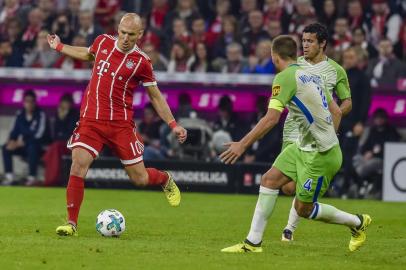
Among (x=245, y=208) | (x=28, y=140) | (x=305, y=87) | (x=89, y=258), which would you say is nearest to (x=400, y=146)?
(x=245, y=208)

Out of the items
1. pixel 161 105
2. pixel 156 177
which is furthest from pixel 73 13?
pixel 161 105

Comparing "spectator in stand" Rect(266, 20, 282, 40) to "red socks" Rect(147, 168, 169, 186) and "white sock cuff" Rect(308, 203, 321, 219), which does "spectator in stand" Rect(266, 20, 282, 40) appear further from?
"white sock cuff" Rect(308, 203, 321, 219)

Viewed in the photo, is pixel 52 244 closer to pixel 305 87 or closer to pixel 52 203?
pixel 305 87

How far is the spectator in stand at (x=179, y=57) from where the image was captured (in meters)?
22.5

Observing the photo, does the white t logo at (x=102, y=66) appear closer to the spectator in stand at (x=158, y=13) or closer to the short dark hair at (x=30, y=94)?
the short dark hair at (x=30, y=94)

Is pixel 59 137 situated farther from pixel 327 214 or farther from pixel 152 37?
pixel 327 214

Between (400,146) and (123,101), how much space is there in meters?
8.62

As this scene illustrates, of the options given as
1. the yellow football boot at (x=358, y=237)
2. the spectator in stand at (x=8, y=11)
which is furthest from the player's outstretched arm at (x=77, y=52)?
the spectator in stand at (x=8, y=11)

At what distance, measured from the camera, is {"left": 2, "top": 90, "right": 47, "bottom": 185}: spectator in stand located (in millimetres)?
22938

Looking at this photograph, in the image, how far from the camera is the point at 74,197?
475 inches

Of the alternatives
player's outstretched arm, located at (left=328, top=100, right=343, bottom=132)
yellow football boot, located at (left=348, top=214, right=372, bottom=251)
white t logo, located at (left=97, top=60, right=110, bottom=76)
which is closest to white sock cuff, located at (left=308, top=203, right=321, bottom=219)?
yellow football boot, located at (left=348, top=214, right=372, bottom=251)

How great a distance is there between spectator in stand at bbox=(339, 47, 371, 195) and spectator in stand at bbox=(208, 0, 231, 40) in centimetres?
362

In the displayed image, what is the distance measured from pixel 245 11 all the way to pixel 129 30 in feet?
38.8

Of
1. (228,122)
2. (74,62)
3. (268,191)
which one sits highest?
(268,191)
